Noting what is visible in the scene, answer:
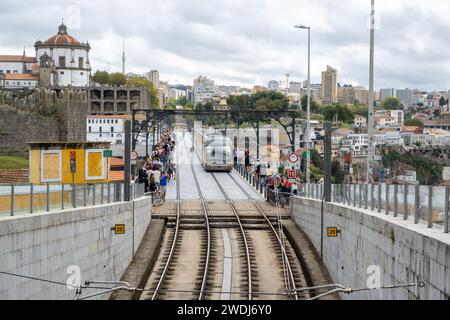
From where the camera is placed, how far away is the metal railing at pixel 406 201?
1335 centimetres

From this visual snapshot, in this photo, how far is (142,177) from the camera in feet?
118

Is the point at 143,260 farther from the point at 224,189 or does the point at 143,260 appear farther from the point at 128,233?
the point at 224,189

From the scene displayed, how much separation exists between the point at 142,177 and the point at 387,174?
32.0 feet

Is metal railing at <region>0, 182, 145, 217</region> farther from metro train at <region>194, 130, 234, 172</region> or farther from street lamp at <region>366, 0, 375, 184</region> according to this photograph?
metro train at <region>194, 130, 234, 172</region>

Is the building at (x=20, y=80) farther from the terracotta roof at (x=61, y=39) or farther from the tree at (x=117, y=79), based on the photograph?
the tree at (x=117, y=79)

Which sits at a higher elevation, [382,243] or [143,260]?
[382,243]

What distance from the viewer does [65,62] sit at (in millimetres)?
181750

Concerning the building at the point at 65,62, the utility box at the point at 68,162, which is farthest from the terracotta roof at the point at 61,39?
the utility box at the point at 68,162

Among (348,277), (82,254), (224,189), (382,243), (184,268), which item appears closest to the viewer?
(382,243)

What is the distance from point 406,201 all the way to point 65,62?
171159 mm

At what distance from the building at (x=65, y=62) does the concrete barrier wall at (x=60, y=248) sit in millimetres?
159076
